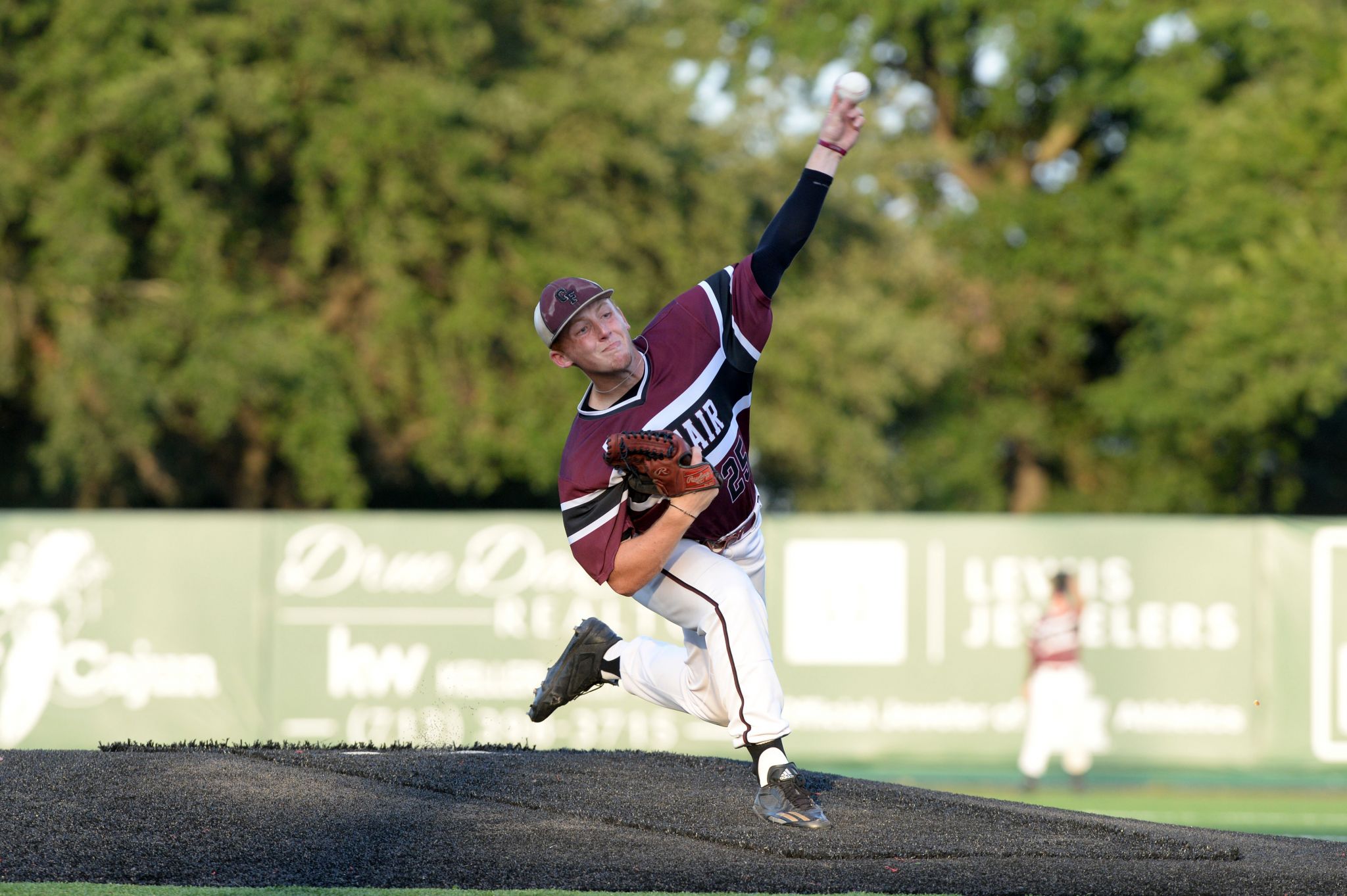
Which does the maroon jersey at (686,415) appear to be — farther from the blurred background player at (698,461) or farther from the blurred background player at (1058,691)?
the blurred background player at (1058,691)

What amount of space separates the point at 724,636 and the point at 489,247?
15217 mm

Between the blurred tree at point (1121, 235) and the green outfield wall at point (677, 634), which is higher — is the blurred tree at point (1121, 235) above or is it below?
above

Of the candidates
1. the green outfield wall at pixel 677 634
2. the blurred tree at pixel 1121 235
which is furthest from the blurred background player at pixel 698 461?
the blurred tree at pixel 1121 235

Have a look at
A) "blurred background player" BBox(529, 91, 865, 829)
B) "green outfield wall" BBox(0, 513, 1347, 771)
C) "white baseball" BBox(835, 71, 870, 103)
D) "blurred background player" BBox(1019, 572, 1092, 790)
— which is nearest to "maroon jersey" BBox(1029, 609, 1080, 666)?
"blurred background player" BBox(1019, 572, 1092, 790)

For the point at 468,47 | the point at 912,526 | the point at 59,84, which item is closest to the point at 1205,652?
the point at 912,526

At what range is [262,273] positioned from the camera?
66.6 ft

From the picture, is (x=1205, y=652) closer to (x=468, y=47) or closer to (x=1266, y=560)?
(x=1266, y=560)

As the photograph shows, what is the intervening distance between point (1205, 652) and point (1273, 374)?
13.0 meters

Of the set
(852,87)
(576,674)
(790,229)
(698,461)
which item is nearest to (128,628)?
(576,674)

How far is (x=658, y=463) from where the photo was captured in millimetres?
5047

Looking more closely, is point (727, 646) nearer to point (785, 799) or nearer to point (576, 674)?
point (785, 799)

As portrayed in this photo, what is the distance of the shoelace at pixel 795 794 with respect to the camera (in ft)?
18.4

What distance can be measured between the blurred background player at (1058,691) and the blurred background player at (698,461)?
7505mm

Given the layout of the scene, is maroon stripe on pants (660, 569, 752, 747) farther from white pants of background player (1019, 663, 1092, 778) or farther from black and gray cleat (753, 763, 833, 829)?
white pants of background player (1019, 663, 1092, 778)
